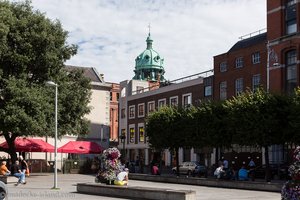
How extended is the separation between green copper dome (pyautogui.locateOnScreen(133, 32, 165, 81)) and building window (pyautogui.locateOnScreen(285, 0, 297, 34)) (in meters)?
66.0

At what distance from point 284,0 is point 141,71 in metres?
67.8

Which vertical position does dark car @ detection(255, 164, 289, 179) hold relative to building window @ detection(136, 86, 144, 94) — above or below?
below

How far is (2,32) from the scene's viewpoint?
3822 centimetres

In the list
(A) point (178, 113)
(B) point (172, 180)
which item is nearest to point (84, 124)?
(A) point (178, 113)

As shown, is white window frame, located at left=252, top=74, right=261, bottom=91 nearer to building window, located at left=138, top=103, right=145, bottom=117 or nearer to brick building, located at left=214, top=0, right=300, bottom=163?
brick building, located at left=214, top=0, right=300, bottom=163

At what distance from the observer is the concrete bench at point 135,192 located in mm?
20406

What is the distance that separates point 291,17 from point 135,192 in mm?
34405

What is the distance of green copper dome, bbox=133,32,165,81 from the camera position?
118m

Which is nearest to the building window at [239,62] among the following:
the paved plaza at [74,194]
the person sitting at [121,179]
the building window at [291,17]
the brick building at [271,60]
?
the brick building at [271,60]

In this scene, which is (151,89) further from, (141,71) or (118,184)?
(118,184)

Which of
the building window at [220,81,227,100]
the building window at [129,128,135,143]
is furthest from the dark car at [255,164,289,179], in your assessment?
the building window at [129,128,135,143]

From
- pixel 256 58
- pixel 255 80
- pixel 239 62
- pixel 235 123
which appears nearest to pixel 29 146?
pixel 235 123

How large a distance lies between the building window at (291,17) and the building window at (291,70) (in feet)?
7.61

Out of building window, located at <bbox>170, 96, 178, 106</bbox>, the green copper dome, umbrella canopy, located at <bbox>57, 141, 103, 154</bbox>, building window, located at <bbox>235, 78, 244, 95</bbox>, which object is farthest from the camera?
the green copper dome
